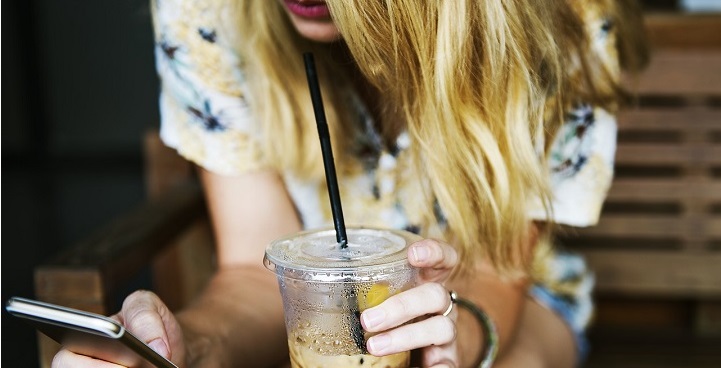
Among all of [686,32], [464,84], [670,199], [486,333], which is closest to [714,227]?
[670,199]

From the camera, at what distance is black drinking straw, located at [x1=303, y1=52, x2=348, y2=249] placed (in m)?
0.95

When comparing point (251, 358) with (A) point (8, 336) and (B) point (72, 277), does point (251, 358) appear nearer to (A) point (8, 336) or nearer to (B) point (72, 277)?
(B) point (72, 277)

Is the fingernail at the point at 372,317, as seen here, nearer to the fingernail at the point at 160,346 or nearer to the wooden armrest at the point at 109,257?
the fingernail at the point at 160,346

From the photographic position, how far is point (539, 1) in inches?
45.8

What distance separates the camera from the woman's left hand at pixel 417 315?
895mm

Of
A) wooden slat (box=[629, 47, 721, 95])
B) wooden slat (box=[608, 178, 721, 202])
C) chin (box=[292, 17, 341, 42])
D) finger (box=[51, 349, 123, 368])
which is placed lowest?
wooden slat (box=[608, 178, 721, 202])

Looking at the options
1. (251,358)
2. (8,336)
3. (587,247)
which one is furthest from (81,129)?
(251,358)

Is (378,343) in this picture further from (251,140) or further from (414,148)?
(251,140)

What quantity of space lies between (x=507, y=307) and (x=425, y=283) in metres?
0.50

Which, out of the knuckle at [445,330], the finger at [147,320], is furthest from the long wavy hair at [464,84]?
the finger at [147,320]

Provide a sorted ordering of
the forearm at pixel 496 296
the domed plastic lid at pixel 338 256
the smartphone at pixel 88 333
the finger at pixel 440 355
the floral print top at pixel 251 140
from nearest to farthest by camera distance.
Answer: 1. the smartphone at pixel 88 333
2. the domed plastic lid at pixel 338 256
3. the finger at pixel 440 355
4. the forearm at pixel 496 296
5. the floral print top at pixel 251 140

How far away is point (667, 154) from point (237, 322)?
1.13 m

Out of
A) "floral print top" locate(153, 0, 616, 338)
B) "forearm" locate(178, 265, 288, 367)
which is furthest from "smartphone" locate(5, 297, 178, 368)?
"floral print top" locate(153, 0, 616, 338)

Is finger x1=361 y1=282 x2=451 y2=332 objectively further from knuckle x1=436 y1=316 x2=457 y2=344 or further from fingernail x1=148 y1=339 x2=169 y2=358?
fingernail x1=148 y1=339 x2=169 y2=358
